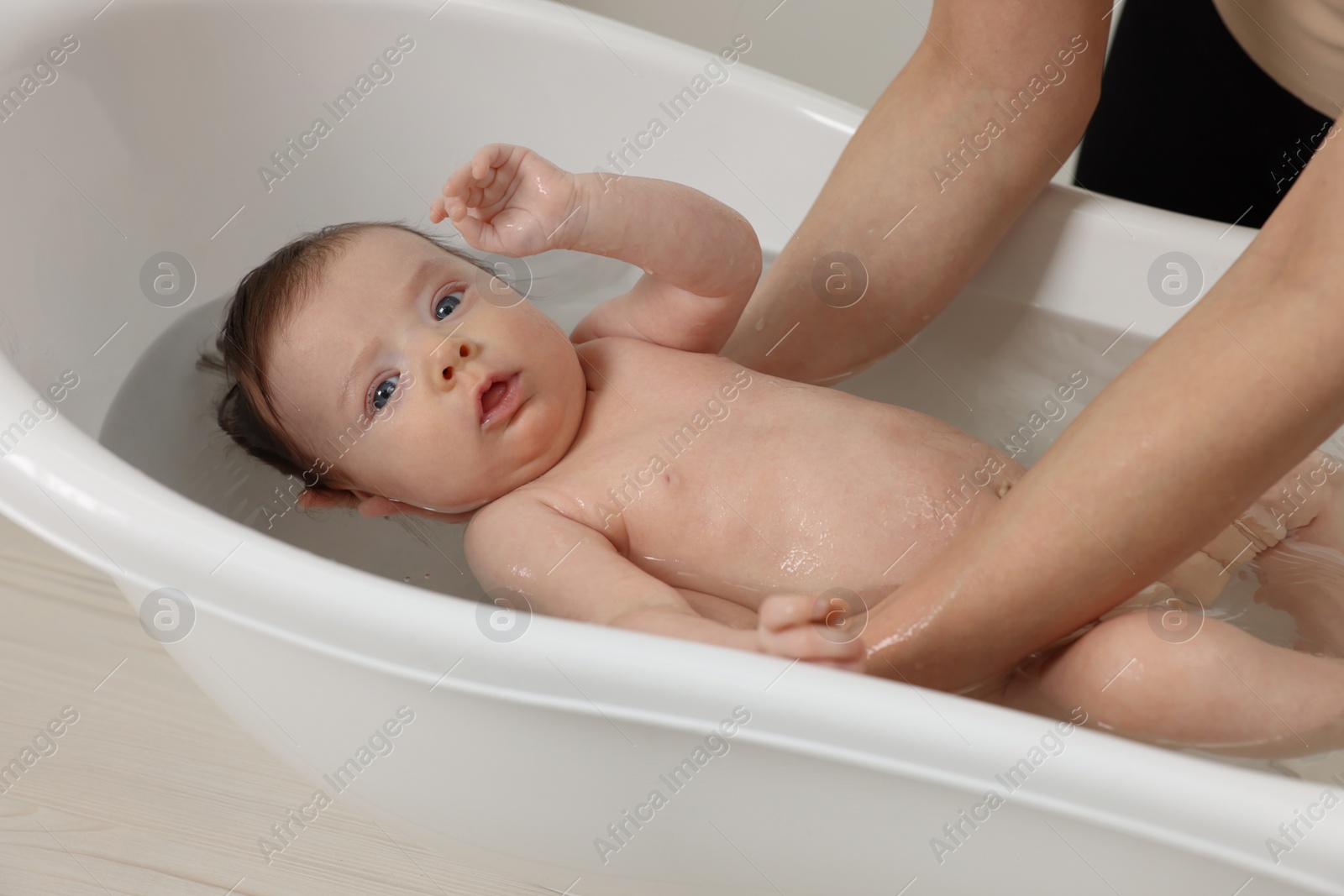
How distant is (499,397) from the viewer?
90cm

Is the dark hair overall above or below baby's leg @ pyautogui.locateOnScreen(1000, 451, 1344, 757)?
below

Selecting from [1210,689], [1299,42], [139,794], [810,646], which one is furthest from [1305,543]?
[139,794]

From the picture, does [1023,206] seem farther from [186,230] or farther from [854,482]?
[186,230]

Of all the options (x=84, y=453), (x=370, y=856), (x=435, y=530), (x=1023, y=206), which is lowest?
(x=370, y=856)

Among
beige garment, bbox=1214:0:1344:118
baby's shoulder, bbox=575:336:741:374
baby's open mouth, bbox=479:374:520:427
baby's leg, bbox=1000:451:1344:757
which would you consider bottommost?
baby's open mouth, bbox=479:374:520:427

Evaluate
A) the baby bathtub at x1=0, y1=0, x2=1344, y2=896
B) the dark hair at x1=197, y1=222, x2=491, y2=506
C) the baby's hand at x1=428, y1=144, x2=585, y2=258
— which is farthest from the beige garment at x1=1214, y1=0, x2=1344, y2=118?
the dark hair at x1=197, y1=222, x2=491, y2=506

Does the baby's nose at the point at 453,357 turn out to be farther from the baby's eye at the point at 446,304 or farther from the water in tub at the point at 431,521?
the water in tub at the point at 431,521

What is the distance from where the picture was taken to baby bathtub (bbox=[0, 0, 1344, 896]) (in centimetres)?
59

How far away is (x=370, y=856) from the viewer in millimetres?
1044

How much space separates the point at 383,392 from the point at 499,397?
3.6 inches

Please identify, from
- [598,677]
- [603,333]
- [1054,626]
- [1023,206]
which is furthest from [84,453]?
[1023,206]

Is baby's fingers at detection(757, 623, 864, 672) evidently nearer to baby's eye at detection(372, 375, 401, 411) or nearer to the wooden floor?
baby's eye at detection(372, 375, 401, 411)

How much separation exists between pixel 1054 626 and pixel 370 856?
2.23 feet

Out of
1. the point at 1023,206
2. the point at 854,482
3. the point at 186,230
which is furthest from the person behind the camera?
the point at 186,230
